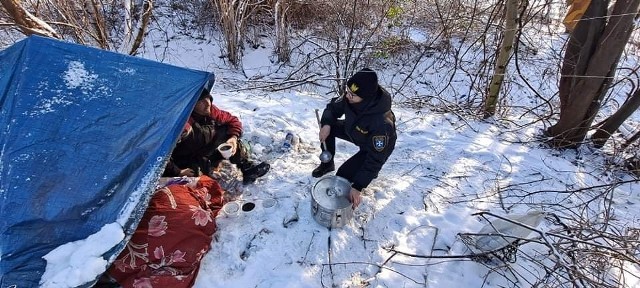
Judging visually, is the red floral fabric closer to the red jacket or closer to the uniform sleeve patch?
the red jacket

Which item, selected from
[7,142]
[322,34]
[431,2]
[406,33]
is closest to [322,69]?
[322,34]

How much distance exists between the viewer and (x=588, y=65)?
3744mm

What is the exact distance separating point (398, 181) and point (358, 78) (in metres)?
1.12

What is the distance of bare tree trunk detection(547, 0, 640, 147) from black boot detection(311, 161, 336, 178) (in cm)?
278

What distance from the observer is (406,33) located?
7.70 metres

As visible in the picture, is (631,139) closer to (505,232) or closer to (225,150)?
(505,232)

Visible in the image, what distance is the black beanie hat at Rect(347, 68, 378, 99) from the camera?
2.36m

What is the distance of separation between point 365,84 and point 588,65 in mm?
2931

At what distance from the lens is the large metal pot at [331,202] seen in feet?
7.80

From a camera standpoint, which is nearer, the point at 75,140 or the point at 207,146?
the point at 75,140

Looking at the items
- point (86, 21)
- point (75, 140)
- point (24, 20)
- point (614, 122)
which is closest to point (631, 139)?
point (614, 122)

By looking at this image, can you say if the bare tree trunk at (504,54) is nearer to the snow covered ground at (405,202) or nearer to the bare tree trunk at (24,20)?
the snow covered ground at (405,202)

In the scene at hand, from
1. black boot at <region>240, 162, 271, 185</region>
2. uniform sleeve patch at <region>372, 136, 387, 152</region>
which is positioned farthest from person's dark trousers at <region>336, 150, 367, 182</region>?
A: black boot at <region>240, 162, 271, 185</region>

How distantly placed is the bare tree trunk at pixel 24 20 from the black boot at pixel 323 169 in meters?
3.65
